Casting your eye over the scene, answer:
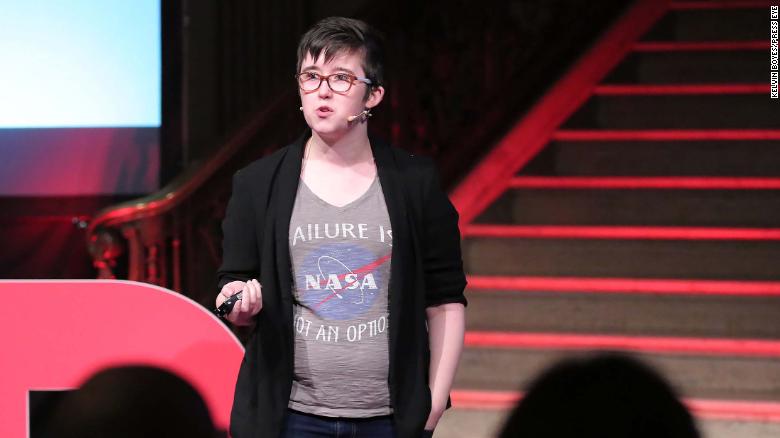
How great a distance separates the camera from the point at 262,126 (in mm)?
5762

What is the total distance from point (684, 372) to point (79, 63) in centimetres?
395

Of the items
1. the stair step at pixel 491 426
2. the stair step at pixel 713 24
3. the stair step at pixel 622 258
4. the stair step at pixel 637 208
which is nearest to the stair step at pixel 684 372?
the stair step at pixel 491 426

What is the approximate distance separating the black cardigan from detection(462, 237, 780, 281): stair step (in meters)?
2.86

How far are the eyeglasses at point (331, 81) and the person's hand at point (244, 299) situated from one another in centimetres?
43

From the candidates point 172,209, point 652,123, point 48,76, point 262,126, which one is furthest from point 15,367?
point 652,123

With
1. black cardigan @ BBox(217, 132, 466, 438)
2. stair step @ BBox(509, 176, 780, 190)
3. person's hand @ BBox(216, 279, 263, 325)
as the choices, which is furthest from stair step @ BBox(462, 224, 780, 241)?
person's hand @ BBox(216, 279, 263, 325)

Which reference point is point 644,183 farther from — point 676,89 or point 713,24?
point 713,24

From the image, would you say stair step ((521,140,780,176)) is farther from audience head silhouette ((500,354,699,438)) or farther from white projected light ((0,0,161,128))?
white projected light ((0,0,161,128))

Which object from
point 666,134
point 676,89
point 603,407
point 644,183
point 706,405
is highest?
point 676,89

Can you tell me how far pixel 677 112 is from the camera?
588cm

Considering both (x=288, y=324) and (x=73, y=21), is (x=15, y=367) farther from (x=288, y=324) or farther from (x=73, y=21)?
(x=73, y=21)

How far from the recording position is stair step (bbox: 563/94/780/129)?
579cm

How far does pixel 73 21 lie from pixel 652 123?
348 cm

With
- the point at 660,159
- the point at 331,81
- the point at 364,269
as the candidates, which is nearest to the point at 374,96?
the point at 331,81
